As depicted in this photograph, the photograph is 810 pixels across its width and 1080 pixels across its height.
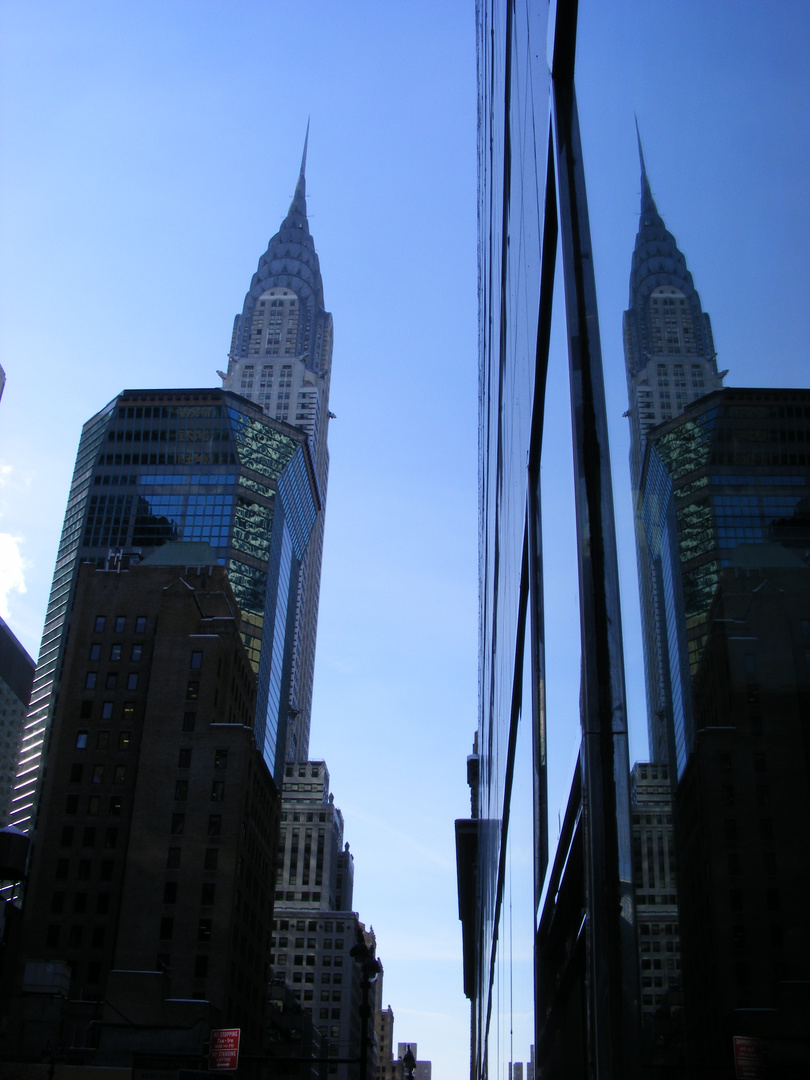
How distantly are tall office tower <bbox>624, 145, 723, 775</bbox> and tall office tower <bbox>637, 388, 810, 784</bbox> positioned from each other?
0.03 m

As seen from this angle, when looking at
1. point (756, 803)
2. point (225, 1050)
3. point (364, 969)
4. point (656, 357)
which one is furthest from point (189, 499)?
point (756, 803)

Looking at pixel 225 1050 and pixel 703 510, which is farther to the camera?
pixel 225 1050

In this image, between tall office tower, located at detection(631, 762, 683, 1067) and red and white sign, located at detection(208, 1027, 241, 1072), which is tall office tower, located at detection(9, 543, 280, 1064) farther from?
tall office tower, located at detection(631, 762, 683, 1067)

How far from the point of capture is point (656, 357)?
10.9 ft

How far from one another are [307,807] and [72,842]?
99.7 metres

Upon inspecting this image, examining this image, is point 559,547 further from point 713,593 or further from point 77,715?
point 77,715

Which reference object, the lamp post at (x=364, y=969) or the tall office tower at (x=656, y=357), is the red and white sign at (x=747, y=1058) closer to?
the tall office tower at (x=656, y=357)

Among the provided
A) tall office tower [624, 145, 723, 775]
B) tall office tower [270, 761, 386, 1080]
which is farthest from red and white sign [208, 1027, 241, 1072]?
tall office tower [270, 761, 386, 1080]

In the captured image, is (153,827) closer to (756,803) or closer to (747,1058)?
(747,1058)

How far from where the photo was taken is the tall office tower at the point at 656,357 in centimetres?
263

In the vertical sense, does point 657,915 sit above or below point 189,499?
below

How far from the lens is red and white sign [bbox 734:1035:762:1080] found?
215 centimetres

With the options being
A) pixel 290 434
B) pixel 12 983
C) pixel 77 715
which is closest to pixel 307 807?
pixel 290 434

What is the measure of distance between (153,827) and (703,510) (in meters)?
87.6
